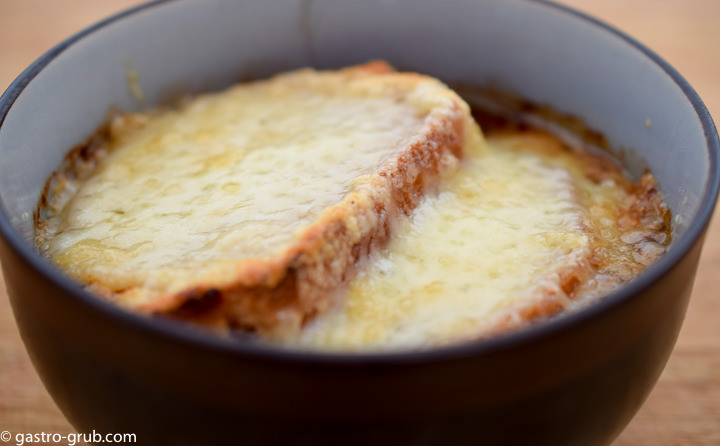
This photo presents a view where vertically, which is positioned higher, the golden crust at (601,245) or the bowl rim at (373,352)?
the bowl rim at (373,352)

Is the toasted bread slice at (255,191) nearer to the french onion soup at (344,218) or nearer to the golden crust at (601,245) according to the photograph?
the french onion soup at (344,218)

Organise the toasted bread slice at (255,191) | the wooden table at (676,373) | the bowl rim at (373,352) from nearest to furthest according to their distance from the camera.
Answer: the bowl rim at (373,352) → the toasted bread slice at (255,191) → the wooden table at (676,373)

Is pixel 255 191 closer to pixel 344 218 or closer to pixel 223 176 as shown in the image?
pixel 223 176

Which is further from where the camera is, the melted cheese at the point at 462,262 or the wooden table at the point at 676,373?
the wooden table at the point at 676,373

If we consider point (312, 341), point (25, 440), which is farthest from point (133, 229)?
point (25, 440)

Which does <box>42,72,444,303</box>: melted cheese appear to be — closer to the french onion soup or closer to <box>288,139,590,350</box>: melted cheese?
the french onion soup

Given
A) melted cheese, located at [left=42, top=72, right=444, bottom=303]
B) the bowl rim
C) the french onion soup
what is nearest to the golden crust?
the french onion soup

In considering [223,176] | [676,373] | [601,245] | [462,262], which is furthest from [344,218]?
[676,373]

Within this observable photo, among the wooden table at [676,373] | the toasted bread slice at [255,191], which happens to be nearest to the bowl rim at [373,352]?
the toasted bread slice at [255,191]
